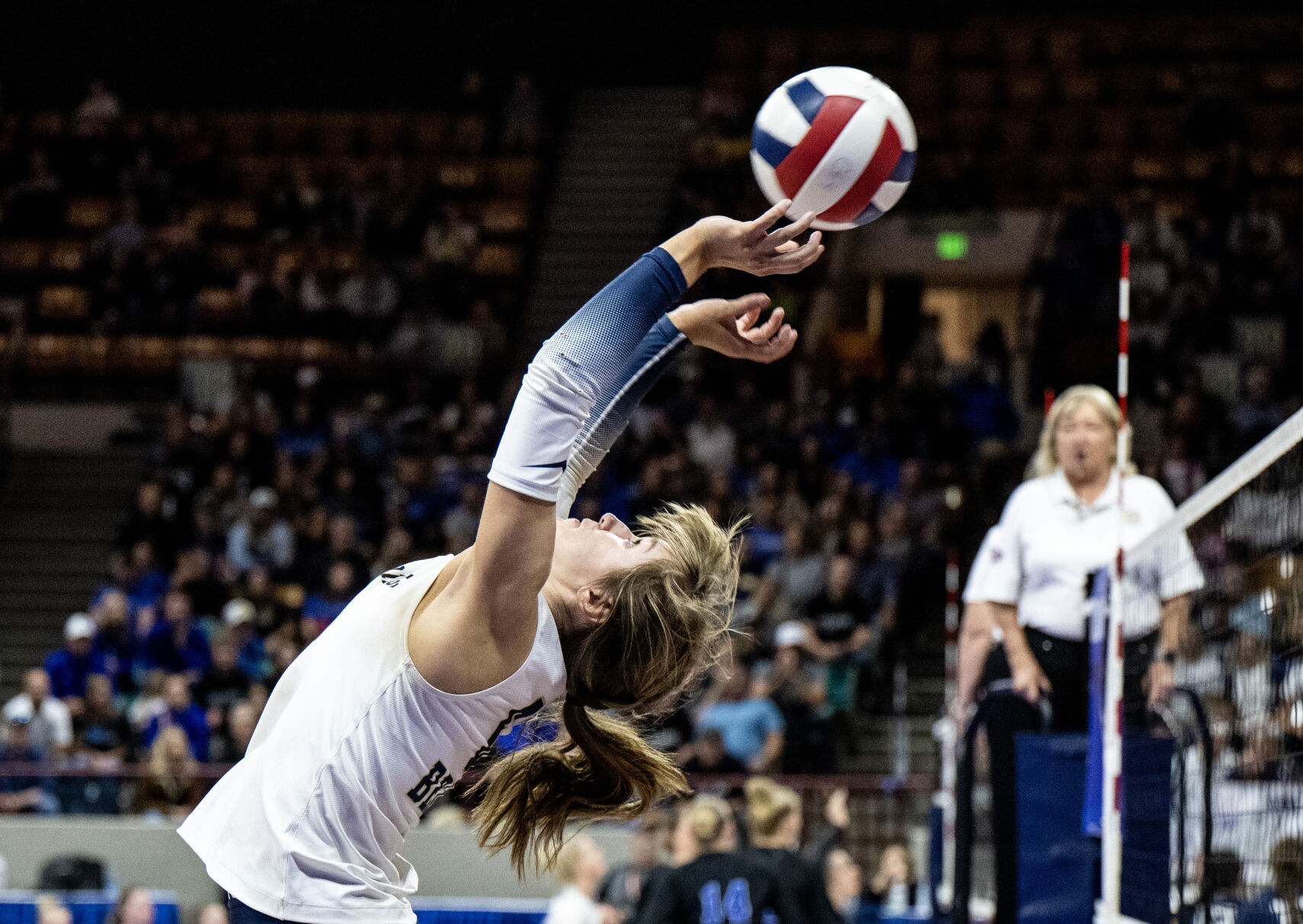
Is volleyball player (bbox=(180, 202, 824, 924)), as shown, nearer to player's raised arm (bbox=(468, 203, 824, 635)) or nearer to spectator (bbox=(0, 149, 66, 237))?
player's raised arm (bbox=(468, 203, 824, 635))

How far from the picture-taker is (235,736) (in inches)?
468

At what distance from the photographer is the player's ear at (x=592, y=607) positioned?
286 cm

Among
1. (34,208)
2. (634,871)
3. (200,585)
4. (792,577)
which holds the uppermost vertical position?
(34,208)

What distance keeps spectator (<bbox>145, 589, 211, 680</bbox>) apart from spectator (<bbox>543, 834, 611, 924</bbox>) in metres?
5.40

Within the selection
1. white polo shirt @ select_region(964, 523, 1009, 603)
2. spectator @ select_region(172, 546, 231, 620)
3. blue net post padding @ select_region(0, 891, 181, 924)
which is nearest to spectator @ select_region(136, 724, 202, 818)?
blue net post padding @ select_region(0, 891, 181, 924)

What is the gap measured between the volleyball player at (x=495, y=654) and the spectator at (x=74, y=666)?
36.1ft

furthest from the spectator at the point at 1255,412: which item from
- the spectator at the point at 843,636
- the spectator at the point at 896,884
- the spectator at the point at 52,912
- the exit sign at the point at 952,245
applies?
the spectator at the point at 52,912

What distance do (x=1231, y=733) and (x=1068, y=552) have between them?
3.33ft

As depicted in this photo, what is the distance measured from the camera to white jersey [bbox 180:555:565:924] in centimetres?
270

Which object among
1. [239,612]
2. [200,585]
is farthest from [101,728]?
[200,585]

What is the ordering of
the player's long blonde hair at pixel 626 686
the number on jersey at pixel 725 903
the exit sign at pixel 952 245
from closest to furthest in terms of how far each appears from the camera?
the player's long blonde hair at pixel 626 686
the number on jersey at pixel 725 903
the exit sign at pixel 952 245

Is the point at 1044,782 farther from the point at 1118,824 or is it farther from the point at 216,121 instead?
the point at 216,121

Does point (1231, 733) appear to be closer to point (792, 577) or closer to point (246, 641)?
point (792, 577)

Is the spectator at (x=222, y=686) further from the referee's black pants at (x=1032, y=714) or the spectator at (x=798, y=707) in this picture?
the referee's black pants at (x=1032, y=714)
